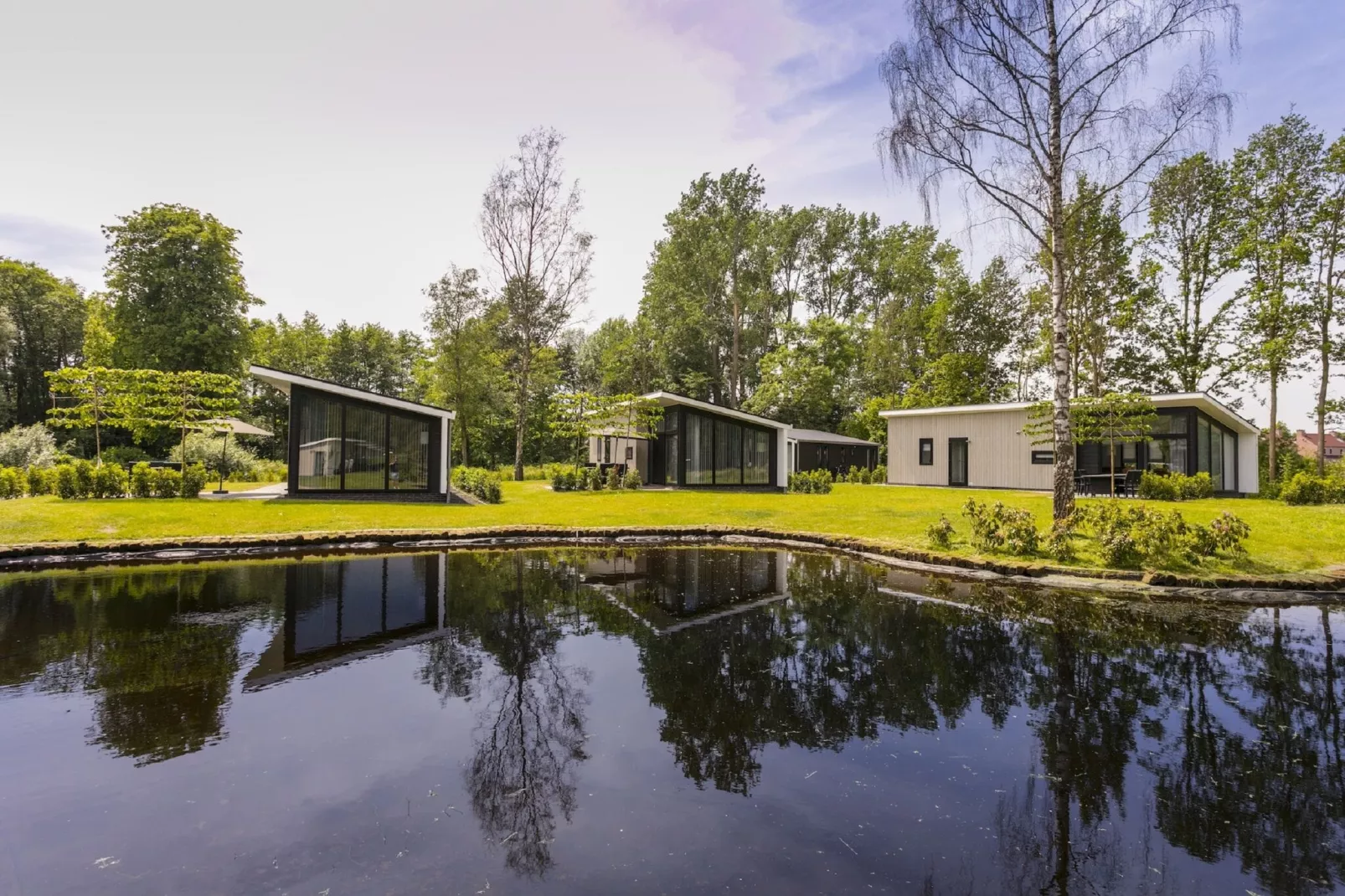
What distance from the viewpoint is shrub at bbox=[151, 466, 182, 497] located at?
14.1 meters

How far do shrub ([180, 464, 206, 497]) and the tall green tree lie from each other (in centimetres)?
3325

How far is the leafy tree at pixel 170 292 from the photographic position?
89.9 feet

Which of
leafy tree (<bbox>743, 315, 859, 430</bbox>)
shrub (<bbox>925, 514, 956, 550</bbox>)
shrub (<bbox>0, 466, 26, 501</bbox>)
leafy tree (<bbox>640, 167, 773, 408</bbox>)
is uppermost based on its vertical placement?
leafy tree (<bbox>640, 167, 773, 408</bbox>)

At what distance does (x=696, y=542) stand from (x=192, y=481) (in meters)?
11.9

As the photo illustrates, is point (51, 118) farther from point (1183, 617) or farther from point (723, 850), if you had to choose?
point (1183, 617)

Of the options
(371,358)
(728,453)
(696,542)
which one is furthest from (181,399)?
(371,358)

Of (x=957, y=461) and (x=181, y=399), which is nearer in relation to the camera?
(x=181, y=399)

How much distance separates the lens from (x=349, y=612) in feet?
21.5

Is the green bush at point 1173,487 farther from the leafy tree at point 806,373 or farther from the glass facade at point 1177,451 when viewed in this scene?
the leafy tree at point 806,373

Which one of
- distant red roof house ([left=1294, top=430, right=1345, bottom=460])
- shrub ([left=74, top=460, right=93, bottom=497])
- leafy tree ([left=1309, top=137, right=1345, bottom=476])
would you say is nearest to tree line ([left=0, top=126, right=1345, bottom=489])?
leafy tree ([left=1309, top=137, right=1345, bottom=476])

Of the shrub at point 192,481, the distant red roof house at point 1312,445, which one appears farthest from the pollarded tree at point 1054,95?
the distant red roof house at point 1312,445

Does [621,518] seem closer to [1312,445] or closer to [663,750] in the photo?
[663,750]

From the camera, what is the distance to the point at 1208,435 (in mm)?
19578

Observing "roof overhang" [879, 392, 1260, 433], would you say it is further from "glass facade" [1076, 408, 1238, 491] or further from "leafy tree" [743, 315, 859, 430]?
"leafy tree" [743, 315, 859, 430]
